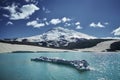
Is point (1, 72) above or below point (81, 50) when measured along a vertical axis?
below

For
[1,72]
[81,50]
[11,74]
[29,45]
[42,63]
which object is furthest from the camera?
[29,45]

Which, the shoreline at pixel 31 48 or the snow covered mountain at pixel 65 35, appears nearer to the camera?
the snow covered mountain at pixel 65 35

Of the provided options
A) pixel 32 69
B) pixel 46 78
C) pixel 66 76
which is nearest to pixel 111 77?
pixel 66 76

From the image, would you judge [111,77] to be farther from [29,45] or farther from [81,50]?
[29,45]

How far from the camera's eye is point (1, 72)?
40.2 ft

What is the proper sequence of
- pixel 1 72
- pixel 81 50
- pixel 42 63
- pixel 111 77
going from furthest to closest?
pixel 81 50 < pixel 42 63 < pixel 1 72 < pixel 111 77

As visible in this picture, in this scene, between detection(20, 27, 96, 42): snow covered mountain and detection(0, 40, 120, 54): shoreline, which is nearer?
detection(20, 27, 96, 42): snow covered mountain

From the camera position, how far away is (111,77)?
1035cm

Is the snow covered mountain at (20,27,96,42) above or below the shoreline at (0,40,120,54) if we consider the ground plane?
above

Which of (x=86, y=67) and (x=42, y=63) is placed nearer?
(x=86, y=67)

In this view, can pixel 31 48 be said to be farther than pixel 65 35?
No

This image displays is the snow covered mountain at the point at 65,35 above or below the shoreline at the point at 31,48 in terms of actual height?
above

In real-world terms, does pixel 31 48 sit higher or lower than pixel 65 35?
lower

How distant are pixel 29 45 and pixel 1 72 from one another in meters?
12.3
